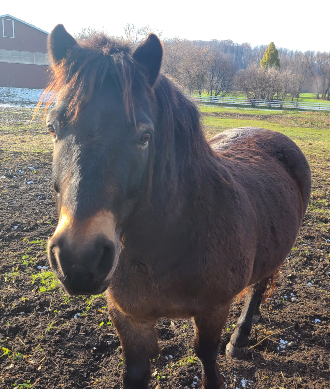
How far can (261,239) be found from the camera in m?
2.69

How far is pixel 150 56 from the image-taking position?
1771 mm

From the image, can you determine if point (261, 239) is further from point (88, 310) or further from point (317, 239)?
point (317, 239)

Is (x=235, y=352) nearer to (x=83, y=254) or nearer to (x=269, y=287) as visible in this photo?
(x=269, y=287)

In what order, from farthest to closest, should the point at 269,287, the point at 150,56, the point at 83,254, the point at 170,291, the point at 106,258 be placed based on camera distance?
the point at 269,287 < the point at 170,291 < the point at 150,56 < the point at 106,258 < the point at 83,254

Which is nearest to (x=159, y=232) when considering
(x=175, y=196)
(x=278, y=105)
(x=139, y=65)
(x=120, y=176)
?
(x=175, y=196)

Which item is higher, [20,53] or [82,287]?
[20,53]

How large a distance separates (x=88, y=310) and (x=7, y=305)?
91 centimetres

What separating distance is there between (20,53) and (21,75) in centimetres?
222

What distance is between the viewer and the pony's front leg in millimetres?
2354

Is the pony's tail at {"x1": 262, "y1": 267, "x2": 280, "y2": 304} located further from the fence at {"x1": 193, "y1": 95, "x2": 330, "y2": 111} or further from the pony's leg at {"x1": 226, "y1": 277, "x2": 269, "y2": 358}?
the fence at {"x1": 193, "y1": 95, "x2": 330, "y2": 111}

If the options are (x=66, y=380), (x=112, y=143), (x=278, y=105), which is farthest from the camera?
(x=278, y=105)

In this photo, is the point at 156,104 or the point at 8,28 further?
the point at 8,28

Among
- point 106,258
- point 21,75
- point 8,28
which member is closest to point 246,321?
point 106,258

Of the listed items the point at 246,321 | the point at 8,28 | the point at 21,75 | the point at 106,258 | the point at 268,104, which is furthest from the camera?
the point at 268,104
